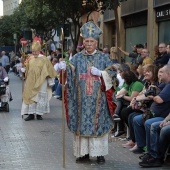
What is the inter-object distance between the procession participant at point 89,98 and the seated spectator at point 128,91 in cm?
174

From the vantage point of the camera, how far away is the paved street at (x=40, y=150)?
7684 millimetres

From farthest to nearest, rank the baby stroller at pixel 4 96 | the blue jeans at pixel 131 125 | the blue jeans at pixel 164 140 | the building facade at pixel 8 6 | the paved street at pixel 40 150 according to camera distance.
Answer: the building facade at pixel 8 6
the baby stroller at pixel 4 96
the blue jeans at pixel 131 125
the paved street at pixel 40 150
the blue jeans at pixel 164 140

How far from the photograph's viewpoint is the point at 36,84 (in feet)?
42.1

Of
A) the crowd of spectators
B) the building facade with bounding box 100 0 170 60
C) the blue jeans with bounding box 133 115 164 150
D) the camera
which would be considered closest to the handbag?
the crowd of spectators

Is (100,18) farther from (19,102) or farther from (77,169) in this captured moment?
(77,169)

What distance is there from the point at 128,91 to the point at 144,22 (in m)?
12.7

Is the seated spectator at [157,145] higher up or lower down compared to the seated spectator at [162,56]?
lower down

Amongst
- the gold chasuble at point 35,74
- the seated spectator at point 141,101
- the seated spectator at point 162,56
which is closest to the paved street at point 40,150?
the seated spectator at point 141,101

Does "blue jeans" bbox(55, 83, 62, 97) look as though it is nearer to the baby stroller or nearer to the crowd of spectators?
the baby stroller

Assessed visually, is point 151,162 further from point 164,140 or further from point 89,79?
point 89,79

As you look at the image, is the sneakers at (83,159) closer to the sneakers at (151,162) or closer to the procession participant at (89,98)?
the procession participant at (89,98)

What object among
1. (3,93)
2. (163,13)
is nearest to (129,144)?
(3,93)

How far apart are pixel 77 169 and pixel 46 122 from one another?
5067 millimetres

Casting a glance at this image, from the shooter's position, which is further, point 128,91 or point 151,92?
point 128,91
